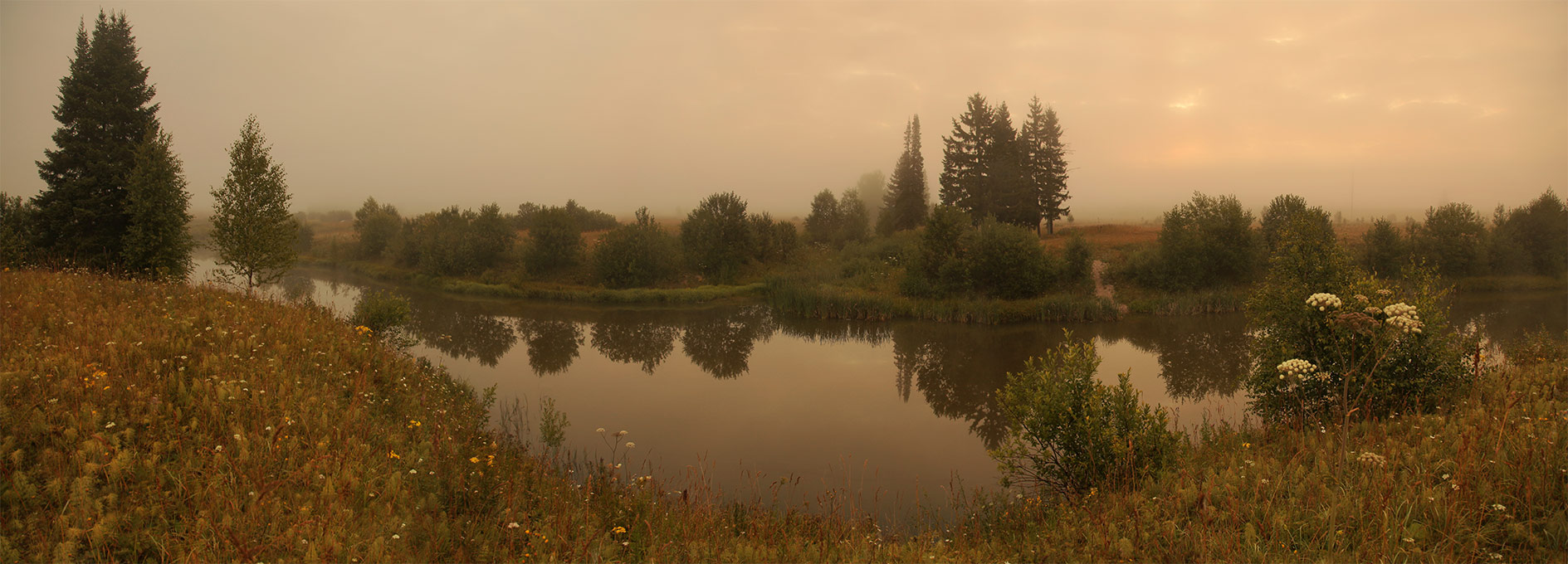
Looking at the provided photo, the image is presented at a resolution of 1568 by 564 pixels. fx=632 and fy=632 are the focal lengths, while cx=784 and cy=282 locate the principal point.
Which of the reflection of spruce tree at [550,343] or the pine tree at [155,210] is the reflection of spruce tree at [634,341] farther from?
the pine tree at [155,210]

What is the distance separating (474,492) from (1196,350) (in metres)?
20.2

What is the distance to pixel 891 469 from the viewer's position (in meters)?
9.77

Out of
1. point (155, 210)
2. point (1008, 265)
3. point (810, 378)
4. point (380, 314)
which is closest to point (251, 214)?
point (155, 210)

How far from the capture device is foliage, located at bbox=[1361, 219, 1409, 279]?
32219 millimetres

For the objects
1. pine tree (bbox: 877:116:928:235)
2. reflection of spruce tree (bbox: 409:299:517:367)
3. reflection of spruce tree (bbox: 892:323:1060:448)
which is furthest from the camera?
pine tree (bbox: 877:116:928:235)

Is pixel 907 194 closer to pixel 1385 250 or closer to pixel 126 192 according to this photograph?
pixel 1385 250

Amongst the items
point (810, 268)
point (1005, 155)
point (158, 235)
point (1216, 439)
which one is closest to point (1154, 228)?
point (1005, 155)

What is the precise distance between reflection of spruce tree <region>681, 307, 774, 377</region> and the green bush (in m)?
9.97

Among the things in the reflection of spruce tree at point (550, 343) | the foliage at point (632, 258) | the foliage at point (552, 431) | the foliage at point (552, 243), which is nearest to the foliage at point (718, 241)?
the foliage at point (632, 258)

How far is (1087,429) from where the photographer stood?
23.7ft

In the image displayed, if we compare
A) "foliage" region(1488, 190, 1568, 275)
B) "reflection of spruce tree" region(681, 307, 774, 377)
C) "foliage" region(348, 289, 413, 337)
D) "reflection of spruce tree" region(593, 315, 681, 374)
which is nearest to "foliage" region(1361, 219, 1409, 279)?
"foliage" region(1488, 190, 1568, 275)

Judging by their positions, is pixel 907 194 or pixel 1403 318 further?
pixel 907 194

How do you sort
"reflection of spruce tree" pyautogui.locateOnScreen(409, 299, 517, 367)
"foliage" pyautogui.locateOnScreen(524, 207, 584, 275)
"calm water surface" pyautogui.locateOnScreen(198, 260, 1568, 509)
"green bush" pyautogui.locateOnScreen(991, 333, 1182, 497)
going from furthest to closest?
"foliage" pyautogui.locateOnScreen(524, 207, 584, 275) → "reflection of spruce tree" pyautogui.locateOnScreen(409, 299, 517, 367) → "calm water surface" pyautogui.locateOnScreen(198, 260, 1568, 509) → "green bush" pyautogui.locateOnScreen(991, 333, 1182, 497)

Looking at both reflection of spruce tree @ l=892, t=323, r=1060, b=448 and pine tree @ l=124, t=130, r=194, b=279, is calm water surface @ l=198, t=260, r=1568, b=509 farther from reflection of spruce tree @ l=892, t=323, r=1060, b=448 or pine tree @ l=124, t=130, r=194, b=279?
pine tree @ l=124, t=130, r=194, b=279
